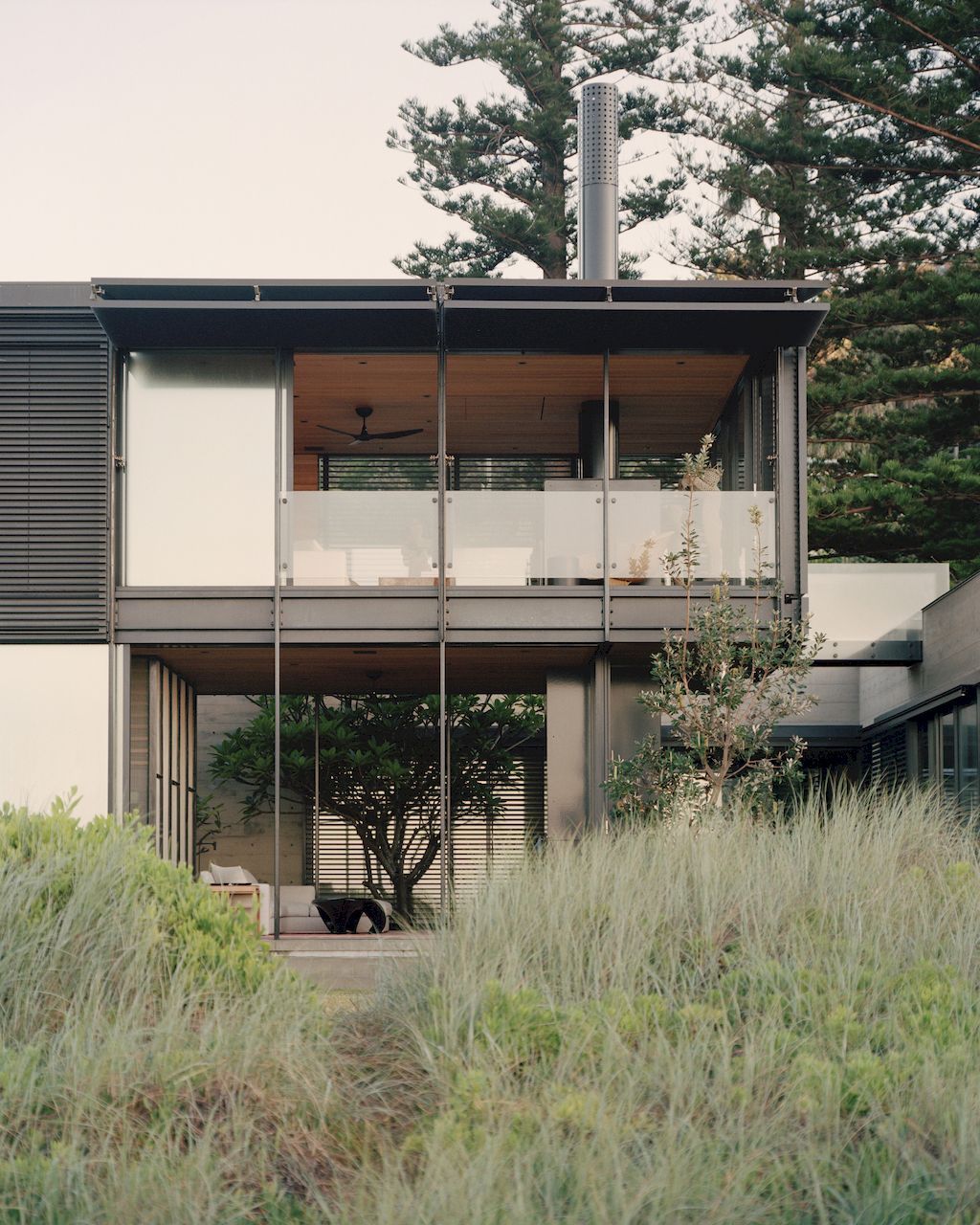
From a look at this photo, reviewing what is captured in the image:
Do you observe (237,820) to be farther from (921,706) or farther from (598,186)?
(598,186)

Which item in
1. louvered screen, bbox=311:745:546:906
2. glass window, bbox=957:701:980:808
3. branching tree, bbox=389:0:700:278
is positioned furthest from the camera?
branching tree, bbox=389:0:700:278

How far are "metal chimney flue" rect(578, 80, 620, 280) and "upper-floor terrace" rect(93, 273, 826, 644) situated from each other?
2.52 metres

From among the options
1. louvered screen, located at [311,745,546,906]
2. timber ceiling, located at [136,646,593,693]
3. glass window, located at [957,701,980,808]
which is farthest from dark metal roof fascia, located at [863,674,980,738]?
louvered screen, located at [311,745,546,906]

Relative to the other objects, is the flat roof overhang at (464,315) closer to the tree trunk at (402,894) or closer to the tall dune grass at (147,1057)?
the tall dune grass at (147,1057)

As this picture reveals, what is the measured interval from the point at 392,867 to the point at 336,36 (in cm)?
1134

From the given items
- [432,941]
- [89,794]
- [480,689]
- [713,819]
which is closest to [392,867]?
[480,689]

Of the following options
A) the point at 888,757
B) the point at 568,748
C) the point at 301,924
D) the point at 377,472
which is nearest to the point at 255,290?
Result: the point at 568,748

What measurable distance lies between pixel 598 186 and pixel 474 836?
7570 mm

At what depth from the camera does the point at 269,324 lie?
11.4 metres

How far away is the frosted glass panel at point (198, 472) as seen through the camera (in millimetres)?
11391

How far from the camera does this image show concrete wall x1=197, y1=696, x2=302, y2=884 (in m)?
17.6

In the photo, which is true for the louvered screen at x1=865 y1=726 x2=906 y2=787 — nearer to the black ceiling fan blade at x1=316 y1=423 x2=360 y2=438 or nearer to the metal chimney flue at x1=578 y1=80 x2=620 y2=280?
the metal chimney flue at x1=578 y1=80 x2=620 y2=280

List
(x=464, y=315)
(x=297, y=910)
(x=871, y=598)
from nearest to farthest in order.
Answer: (x=464, y=315)
(x=297, y=910)
(x=871, y=598)

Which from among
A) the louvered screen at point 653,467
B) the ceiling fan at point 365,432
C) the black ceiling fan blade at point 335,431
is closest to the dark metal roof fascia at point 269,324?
the ceiling fan at point 365,432
